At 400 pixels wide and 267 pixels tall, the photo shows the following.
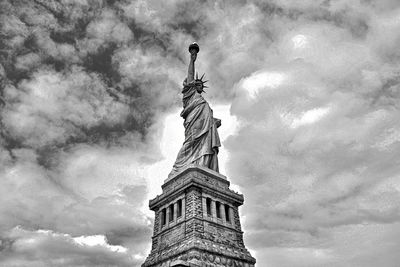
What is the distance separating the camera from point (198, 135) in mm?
33594

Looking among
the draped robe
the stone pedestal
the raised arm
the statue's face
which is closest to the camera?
the stone pedestal

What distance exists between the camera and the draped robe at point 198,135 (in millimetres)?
32656

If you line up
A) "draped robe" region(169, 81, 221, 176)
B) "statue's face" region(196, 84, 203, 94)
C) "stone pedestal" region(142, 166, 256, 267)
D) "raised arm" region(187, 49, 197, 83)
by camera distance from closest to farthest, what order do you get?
1. "stone pedestal" region(142, 166, 256, 267)
2. "draped robe" region(169, 81, 221, 176)
3. "statue's face" region(196, 84, 203, 94)
4. "raised arm" region(187, 49, 197, 83)

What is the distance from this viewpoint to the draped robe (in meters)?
32.7

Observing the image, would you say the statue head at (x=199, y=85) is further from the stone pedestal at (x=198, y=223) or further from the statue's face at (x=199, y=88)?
the stone pedestal at (x=198, y=223)

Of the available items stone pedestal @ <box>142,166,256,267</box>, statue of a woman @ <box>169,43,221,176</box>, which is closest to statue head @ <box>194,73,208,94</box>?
statue of a woman @ <box>169,43,221,176</box>

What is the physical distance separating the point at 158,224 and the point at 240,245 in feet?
22.2

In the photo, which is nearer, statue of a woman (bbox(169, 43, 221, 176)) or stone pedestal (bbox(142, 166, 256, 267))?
stone pedestal (bbox(142, 166, 256, 267))

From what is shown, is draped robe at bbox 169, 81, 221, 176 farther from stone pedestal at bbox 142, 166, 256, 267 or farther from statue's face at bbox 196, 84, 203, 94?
stone pedestal at bbox 142, 166, 256, 267

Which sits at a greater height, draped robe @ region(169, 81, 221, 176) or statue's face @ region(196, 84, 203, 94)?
statue's face @ region(196, 84, 203, 94)

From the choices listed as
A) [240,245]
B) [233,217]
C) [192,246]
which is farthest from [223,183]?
[192,246]

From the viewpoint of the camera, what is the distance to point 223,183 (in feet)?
103

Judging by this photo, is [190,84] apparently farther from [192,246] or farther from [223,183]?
[192,246]

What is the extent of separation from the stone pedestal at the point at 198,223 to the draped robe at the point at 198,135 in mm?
1950
